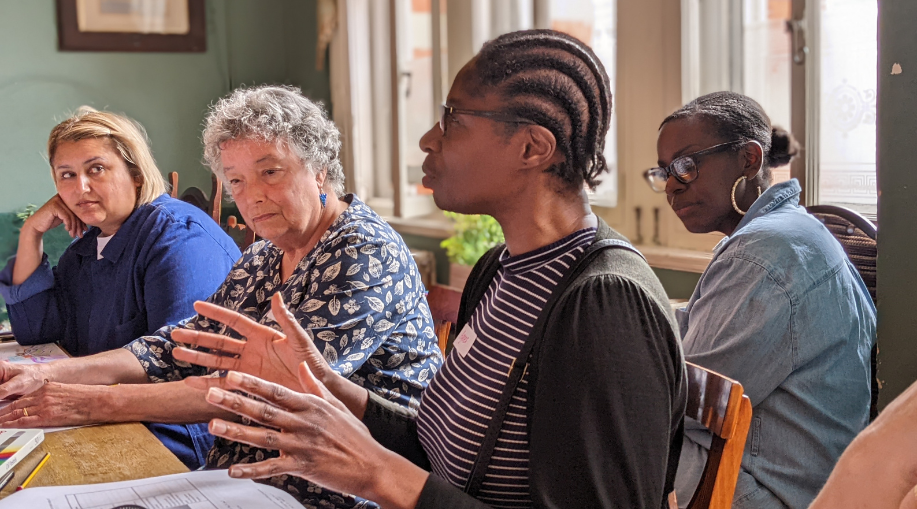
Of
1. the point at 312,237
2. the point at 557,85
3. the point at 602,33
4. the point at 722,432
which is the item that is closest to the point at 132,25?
the point at 602,33

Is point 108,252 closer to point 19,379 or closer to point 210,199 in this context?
point 19,379

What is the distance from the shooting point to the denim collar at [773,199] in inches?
65.6

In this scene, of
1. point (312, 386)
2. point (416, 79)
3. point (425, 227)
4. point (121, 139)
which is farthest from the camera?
point (416, 79)

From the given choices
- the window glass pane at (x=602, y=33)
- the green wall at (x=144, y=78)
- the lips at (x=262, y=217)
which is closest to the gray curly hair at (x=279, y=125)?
the lips at (x=262, y=217)

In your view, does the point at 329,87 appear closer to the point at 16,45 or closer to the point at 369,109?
the point at 369,109

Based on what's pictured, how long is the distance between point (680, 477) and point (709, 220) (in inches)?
27.5

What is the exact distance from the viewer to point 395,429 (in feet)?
3.99

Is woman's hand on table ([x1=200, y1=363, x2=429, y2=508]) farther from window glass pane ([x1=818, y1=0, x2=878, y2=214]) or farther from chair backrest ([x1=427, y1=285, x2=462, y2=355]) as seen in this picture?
window glass pane ([x1=818, y1=0, x2=878, y2=214])

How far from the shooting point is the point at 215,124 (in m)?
1.70

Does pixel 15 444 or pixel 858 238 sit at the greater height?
pixel 858 238

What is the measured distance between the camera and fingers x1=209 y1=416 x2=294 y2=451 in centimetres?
83

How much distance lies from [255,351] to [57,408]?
21.6 inches

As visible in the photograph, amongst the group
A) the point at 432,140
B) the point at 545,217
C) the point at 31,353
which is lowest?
the point at 31,353

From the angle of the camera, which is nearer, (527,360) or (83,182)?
(527,360)
